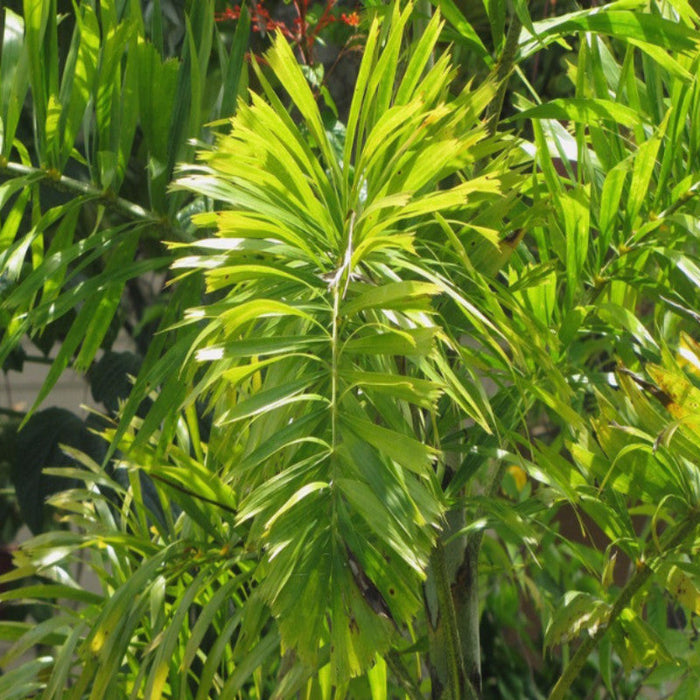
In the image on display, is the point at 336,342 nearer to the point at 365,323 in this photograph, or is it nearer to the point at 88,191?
the point at 365,323

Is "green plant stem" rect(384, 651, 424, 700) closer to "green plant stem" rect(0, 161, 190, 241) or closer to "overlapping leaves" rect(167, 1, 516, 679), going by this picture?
"overlapping leaves" rect(167, 1, 516, 679)

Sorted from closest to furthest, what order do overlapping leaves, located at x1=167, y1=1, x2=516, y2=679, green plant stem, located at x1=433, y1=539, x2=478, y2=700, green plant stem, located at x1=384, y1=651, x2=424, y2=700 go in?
overlapping leaves, located at x1=167, y1=1, x2=516, y2=679, green plant stem, located at x1=433, y1=539, x2=478, y2=700, green plant stem, located at x1=384, y1=651, x2=424, y2=700

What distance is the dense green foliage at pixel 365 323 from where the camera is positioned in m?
0.55

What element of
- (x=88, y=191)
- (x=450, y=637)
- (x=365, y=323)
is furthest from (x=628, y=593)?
(x=88, y=191)

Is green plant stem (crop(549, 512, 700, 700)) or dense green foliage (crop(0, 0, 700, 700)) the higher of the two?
dense green foliage (crop(0, 0, 700, 700))

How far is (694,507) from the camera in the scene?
2.50 ft

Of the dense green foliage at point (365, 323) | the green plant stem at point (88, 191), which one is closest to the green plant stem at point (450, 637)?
the dense green foliage at point (365, 323)

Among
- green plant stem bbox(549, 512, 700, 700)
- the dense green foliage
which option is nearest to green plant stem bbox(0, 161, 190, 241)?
the dense green foliage

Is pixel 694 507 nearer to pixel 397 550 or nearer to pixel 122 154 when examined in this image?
pixel 397 550

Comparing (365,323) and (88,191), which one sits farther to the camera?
(88,191)

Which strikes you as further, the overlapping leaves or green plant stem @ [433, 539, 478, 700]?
green plant stem @ [433, 539, 478, 700]

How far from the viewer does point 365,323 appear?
0.61m

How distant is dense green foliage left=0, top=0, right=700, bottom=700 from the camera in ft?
1.79

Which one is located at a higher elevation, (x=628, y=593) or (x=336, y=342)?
(x=336, y=342)
